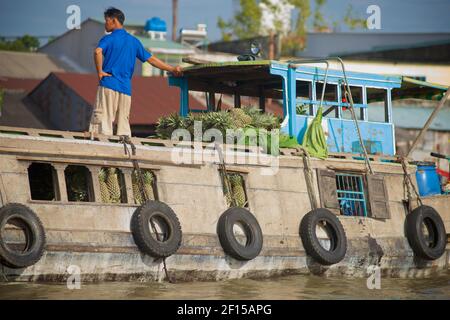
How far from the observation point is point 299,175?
10.5 metres

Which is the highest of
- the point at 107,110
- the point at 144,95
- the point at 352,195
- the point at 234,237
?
the point at 144,95

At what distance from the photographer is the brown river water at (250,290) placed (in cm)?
799

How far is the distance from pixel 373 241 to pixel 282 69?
2629 mm

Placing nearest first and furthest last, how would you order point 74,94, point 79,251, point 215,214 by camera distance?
point 79,251, point 215,214, point 74,94

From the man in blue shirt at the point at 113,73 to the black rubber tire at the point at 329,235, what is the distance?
8.19 ft

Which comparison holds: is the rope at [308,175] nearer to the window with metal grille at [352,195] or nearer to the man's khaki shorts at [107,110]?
the window with metal grille at [352,195]

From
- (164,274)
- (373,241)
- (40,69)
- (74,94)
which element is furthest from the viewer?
(40,69)

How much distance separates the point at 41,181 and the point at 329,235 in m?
3.71

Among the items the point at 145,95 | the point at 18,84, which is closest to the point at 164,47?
the point at 18,84

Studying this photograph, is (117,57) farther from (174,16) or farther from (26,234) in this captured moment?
(174,16)

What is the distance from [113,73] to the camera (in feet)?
31.8
